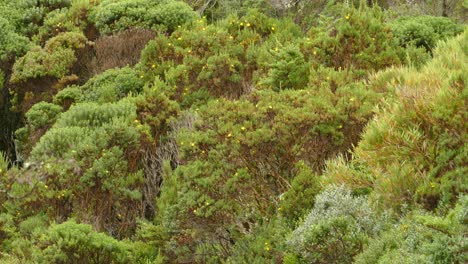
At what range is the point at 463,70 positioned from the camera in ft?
31.7

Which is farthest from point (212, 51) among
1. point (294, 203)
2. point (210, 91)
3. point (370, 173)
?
point (370, 173)

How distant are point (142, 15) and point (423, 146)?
13.1 m

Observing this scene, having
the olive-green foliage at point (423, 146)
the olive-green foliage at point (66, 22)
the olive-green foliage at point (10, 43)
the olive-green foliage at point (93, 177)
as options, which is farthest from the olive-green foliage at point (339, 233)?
the olive-green foliage at point (10, 43)

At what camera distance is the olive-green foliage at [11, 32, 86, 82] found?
1975 centimetres

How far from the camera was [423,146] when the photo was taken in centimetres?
921

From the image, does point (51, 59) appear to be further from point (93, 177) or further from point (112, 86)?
point (93, 177)

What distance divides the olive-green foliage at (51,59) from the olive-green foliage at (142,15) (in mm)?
944

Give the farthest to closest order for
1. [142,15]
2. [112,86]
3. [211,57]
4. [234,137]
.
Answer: [142,15] < [112,86] < [211,57] < [234,137]

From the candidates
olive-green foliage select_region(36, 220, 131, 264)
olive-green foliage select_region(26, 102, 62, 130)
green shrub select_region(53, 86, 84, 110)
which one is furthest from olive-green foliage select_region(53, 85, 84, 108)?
olive-green foliage select_region(36, 220, 131, 264)

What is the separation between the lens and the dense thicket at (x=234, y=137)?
9.23 metres

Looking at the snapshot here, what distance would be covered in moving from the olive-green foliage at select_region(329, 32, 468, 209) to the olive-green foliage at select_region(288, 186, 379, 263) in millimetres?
324

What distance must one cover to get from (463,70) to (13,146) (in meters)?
13.9

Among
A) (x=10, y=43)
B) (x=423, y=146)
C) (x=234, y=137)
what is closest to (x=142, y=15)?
(x=10, y=43)

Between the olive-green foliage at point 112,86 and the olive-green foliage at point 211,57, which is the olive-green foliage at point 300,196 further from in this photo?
the olive-green foliage at point 112,86
